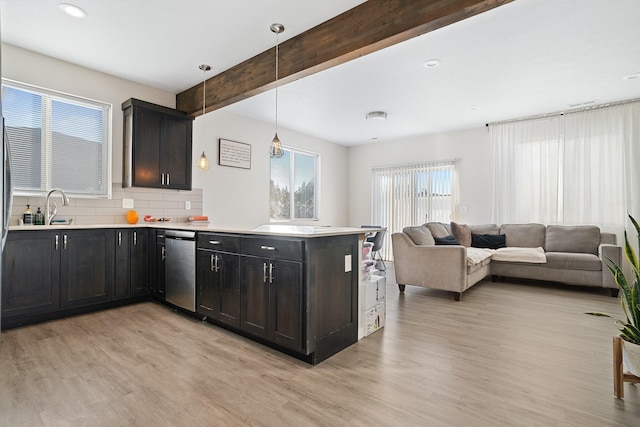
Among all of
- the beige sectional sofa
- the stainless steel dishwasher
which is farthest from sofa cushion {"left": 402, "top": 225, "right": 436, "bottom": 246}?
the stainless steel dishwasher

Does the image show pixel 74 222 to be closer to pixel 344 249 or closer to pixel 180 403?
pixel 180 403

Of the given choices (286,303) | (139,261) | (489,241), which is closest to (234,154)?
(139,261)

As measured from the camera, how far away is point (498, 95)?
4.59m

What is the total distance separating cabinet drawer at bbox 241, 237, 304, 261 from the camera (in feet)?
7.77

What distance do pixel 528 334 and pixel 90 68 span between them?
543 centimetres

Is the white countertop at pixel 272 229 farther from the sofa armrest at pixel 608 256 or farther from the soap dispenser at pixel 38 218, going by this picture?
the sofa armrest at pixel 608 256

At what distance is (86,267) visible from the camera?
11.3 ft

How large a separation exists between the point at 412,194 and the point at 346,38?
4.74 m

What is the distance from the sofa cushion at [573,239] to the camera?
15.8 ft

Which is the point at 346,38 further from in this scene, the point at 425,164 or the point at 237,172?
the point at 425,164

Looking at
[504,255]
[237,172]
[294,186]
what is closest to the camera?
[504,255]

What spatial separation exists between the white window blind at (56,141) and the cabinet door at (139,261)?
653 mm

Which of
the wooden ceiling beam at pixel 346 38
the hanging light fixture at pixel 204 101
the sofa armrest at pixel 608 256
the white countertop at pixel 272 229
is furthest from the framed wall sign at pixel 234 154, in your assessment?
the sofa armrest at pixel 608 256

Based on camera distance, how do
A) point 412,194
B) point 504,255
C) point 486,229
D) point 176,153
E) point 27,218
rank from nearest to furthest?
point 27,218 < point 176,153 < point 504,255 < point 486,229 < point 412,194
